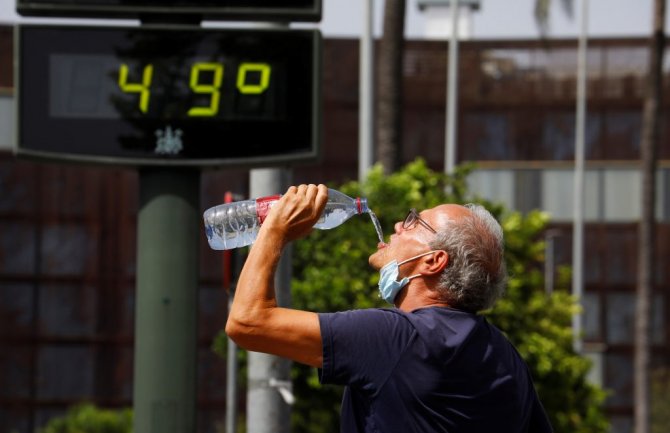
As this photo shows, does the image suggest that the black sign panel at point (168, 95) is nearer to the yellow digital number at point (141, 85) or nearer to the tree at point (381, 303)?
the yellow digital number at point (141, 85)

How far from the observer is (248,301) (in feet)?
13.5

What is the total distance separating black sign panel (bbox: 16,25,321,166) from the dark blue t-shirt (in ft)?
11.8

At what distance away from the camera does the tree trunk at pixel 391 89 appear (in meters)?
22.5

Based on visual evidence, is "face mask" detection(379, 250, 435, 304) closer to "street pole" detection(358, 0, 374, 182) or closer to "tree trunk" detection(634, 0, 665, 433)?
"street pole" detection(358, 0, 374, 182)

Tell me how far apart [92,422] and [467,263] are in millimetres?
31364

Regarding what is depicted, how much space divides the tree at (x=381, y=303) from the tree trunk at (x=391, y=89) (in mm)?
2691

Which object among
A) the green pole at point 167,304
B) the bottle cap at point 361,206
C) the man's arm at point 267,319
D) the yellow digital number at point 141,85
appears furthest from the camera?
the green pole at point 167,304

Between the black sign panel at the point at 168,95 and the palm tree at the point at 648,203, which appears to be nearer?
the black sign panel at the point at 168,95

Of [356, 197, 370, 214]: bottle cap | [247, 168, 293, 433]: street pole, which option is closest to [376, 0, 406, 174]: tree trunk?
[247, 168, 293, 433]: street pole

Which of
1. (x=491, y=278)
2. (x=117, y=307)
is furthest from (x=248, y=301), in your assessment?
(x=117, y=307)

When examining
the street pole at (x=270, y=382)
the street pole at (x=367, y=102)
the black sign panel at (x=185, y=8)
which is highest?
the street pole at (x=367, y=102)

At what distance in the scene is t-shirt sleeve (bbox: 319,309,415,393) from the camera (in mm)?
4090

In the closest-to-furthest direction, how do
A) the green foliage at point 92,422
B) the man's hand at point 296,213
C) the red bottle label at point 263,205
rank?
the man's hand at point 296,213, the red bottle label at point 263,205, the green foliage at point 92,422

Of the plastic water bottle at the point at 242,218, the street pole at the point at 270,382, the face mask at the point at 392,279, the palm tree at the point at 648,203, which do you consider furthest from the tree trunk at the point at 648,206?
the face mask at the point at 392,279
